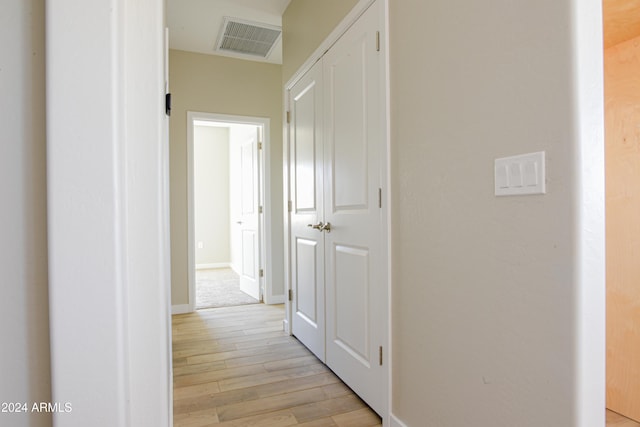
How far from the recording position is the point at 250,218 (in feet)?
14.4

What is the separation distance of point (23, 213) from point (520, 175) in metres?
1.22

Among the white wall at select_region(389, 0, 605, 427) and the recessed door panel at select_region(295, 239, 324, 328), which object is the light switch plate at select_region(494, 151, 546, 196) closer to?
the white wall at select_region(389, 0, 605, 427)

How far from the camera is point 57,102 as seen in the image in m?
0.74

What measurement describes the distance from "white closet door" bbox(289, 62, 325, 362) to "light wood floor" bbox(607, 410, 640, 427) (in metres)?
1.48

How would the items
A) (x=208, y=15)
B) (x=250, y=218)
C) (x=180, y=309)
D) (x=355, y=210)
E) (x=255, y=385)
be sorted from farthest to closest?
1. (x=250, y=218)
2. (x=180, y=309)
3. (x=208, y=15)
4. (x=255, y=385)
5. (x=355, y=210)

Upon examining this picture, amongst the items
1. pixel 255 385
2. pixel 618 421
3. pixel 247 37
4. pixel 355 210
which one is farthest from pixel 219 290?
pixel 618 421

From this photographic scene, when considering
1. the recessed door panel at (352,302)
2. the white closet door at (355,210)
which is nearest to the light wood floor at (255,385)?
the white closet door at (355,210)

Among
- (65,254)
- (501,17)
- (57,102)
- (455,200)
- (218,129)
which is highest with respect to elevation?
(218,129)

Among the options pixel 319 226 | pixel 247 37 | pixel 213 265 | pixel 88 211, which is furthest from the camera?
pixel 213 265

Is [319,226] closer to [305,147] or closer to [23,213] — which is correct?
[305,147]

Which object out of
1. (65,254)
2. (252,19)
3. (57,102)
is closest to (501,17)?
(57,102)

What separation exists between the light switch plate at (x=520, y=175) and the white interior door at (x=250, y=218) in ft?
10.6

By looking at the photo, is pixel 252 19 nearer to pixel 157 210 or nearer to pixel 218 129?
pixel 157 210

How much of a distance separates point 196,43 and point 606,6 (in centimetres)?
325
